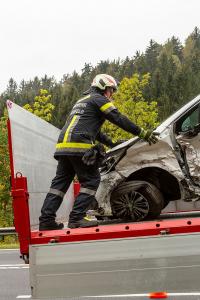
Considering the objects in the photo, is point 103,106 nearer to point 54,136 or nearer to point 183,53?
point 54,136

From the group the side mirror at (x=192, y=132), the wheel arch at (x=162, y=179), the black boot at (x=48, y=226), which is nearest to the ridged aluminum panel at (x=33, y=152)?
the black boot at (x=48, y=226)

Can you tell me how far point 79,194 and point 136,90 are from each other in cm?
2673

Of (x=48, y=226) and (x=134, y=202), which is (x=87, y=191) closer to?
(x=48, y=226)

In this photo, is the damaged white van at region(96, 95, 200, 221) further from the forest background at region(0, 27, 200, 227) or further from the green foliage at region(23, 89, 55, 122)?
the green foliage at region(23, 89, 55, 122)

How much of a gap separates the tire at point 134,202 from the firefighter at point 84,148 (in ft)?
1.26

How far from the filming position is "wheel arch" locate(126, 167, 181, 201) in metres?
5.54

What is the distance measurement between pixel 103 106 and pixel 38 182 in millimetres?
890

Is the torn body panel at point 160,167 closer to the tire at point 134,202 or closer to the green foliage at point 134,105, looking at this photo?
the tire at point 134,202

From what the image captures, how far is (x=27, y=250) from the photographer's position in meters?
4.09

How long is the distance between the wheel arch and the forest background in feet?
6.22

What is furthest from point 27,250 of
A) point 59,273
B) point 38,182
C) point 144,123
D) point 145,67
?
point 145,67

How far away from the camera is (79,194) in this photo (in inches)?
190

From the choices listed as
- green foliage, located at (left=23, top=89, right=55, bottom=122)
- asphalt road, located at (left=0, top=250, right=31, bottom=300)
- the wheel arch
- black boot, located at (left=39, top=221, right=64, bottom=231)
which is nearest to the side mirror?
the wheel arch

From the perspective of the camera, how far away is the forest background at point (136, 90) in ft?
101
